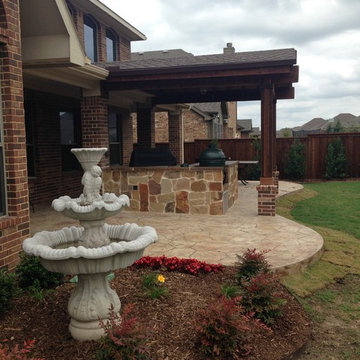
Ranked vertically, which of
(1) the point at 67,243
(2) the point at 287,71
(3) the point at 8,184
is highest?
(2) the point at 287,71

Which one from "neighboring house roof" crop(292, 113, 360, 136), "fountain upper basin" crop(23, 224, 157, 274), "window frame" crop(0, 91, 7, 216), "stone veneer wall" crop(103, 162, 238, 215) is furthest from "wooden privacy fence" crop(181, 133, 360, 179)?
"neighboring house roof" crop(292, 113, 360, 136)

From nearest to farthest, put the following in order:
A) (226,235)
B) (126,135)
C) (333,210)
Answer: (226,235)
(333,210)
(126,135)

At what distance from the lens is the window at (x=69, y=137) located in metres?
11.3

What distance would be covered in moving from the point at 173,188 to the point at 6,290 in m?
5.58

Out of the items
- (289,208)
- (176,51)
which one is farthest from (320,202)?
(176,51)

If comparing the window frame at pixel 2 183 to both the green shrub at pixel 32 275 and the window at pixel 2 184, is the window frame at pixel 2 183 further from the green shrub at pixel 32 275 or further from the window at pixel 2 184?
the green shrub at pixel 32 275

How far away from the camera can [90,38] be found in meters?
13.4

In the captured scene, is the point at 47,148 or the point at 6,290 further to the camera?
the point at 47,148

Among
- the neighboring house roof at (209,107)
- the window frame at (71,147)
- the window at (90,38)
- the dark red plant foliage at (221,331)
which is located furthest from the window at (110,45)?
the dark red plant foliage at (221,331)

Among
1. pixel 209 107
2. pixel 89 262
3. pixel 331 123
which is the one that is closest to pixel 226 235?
pixel 89 262

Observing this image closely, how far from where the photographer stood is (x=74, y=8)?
39.1ft

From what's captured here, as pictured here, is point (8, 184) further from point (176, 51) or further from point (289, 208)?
point (176, 51)

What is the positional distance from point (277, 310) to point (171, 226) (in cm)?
402

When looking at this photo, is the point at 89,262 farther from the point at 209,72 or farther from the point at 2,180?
the point at 209,72
